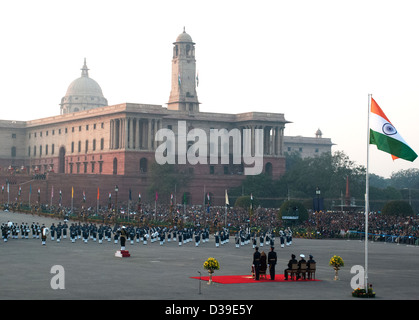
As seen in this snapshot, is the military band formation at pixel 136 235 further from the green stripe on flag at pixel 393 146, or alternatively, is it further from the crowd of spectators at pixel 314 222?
the green stripe on flag at pixel 393 146

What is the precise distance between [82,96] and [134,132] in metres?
56.6

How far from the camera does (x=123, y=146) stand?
108 meters

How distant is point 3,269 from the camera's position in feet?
103

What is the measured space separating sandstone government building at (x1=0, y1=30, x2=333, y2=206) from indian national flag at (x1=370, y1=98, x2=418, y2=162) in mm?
74737

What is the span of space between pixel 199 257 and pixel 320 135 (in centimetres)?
13855

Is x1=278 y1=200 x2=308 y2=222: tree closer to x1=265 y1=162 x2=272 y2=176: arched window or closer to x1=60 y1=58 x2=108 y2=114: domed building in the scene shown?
x1=265 y1=162 x2=272 y2=176: arched window

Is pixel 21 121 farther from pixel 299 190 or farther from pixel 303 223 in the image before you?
pixel 303 223

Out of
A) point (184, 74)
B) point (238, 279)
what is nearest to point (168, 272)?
point (238, 279)

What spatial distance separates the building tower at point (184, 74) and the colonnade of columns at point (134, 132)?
740 centimetres

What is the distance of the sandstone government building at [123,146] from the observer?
335 ft

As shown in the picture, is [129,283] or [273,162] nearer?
[129,283]

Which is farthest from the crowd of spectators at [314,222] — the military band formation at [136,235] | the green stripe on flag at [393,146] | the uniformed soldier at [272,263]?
the green stripe on flag at [393,146]

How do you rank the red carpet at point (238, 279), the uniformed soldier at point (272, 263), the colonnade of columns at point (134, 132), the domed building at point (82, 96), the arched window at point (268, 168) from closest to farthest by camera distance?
1. the red carpet at point (238, 279)
2. the uniformed soldier at point (272, 263)
3. the colonnade of columns at point (134, 132)
4. the arched window at point (268, 168)
5. the domed building at point (82, 96)
